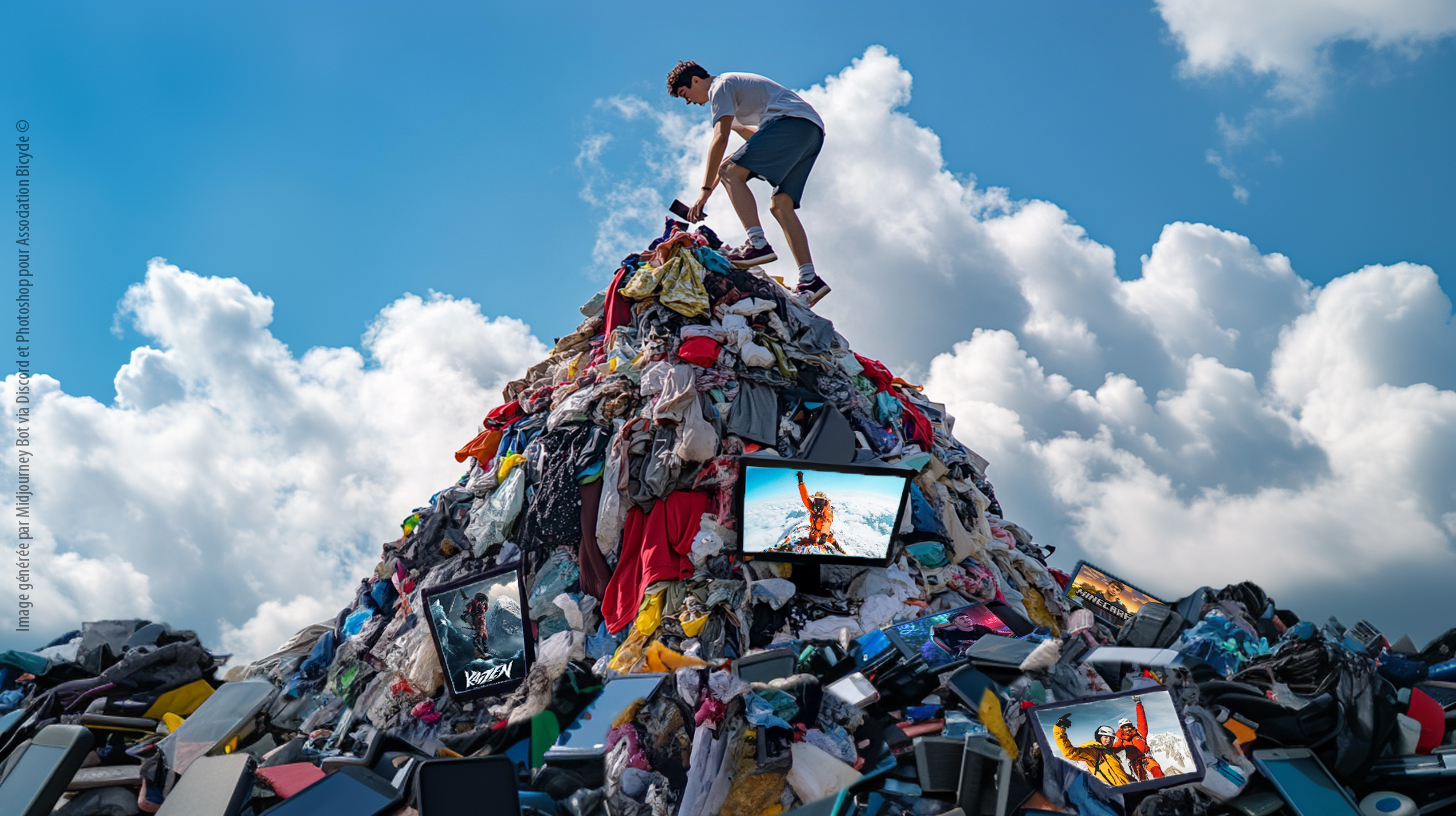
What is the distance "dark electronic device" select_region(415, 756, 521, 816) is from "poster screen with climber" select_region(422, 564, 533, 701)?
2.15 meters

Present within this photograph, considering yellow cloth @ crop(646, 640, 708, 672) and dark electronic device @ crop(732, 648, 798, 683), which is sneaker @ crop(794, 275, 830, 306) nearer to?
yellow cloth @ crop(646, 640, 708, 672)

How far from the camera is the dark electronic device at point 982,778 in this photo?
390 centimetres

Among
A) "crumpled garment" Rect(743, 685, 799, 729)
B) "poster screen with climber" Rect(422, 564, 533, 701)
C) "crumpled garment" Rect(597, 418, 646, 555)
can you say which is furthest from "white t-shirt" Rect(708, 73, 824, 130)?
"crumpled garment" Rect(743, 685, 799, 729)

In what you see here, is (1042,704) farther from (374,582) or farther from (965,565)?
(374,582)

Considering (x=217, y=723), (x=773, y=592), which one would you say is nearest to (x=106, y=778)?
(x=217, y=723)

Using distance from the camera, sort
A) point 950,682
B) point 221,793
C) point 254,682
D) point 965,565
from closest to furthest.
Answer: point 221,793 → point 950,682 → point 254,682 → point 965,565

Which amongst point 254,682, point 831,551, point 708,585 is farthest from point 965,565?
point 254,682

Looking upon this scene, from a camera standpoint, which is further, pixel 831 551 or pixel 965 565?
pixel 965 565

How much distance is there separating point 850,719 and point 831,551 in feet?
6.30

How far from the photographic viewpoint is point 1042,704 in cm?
448

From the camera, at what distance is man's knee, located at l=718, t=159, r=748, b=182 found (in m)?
7.99

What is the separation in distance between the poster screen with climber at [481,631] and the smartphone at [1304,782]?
4.29 metres

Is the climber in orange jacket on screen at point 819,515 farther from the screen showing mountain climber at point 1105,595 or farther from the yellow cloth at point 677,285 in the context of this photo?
the screen showing mountain climber at point 1105,595

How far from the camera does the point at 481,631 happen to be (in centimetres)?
611
